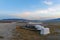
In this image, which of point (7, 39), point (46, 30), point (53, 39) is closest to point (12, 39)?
point (7, 39)

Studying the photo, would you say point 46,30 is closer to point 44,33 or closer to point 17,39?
point 44,33

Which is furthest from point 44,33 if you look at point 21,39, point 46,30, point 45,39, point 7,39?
point 7,39

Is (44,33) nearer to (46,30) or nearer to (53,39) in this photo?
(46,30)

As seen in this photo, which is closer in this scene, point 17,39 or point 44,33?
point 17,39

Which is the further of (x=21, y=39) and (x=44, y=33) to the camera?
(x=44, y=33)

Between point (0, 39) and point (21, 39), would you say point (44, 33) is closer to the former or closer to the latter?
point (21, 39)

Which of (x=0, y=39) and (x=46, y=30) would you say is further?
(x=46, y=30)

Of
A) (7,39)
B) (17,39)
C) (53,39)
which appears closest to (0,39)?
(7,39)
